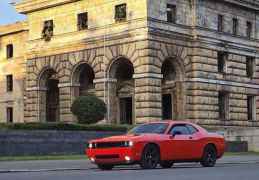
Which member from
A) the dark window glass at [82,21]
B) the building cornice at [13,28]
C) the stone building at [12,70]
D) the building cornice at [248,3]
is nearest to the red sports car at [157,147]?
the dark window glass at [82,21]

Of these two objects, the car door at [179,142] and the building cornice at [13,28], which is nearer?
the car door at [179,142]

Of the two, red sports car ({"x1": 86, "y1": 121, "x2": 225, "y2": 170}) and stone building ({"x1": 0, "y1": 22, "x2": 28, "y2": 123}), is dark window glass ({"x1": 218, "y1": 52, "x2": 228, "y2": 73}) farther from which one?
red sports car ({"x1": 86, "y1": 121, "x2": 225, "y2": 170})

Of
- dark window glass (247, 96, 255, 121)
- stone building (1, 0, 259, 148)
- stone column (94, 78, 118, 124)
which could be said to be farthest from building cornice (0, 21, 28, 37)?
dark window glass (247, 96, 255, 121)

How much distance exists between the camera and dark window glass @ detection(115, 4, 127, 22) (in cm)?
5438

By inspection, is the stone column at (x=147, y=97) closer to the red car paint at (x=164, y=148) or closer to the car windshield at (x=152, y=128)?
the red car paint at (x=164, y=148)

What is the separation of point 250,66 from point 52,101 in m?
18.0

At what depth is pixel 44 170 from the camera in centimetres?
2164

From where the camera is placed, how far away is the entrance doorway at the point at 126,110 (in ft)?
187

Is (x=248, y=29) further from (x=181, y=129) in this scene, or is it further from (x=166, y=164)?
(x=166, y=164)

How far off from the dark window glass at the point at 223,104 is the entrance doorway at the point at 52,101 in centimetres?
1406

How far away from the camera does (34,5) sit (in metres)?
61.9

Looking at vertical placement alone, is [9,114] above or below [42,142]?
above

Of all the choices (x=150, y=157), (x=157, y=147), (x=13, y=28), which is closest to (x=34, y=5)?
(x=13, y=28)

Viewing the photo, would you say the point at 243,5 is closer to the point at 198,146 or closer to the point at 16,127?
the point at 16,127
